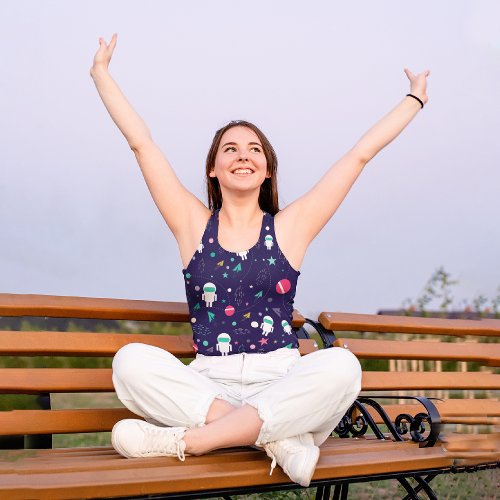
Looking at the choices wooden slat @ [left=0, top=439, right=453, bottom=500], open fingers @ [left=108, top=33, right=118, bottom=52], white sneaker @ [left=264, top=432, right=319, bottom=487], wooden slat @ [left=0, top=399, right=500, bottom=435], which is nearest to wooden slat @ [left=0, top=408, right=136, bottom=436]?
wooden slat @ [left=0, top=399, right=500, bottom=435]

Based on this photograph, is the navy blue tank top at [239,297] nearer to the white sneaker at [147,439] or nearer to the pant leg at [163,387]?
the pant leg at [163,387]

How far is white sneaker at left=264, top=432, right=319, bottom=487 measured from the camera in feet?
7.89

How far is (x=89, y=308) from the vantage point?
3.29 m

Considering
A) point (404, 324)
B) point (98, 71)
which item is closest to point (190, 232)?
point (98, 71)

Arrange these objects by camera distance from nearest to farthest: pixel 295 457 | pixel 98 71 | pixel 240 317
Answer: pixel 295 457, pixel 240 317, pixel 98 71

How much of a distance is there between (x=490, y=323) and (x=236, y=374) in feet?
6.29

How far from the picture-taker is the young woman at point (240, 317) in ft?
8.12

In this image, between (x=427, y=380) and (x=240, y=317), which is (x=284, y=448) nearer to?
(x=240, y=317)

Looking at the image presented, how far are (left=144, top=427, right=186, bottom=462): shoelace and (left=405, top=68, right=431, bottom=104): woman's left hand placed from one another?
1775mm

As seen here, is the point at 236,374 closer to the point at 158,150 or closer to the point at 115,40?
the point at 158,150

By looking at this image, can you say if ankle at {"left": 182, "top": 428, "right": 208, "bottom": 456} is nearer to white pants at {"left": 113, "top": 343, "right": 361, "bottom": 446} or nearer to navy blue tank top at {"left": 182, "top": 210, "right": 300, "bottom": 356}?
white pants at {"left": 113, "top": 343, "right": 361, "bottom": 446}

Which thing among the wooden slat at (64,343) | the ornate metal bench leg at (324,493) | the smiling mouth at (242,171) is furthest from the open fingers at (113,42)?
the ornate metal bench leg at (324,493)

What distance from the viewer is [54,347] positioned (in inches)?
124

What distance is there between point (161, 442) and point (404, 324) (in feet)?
5.94
